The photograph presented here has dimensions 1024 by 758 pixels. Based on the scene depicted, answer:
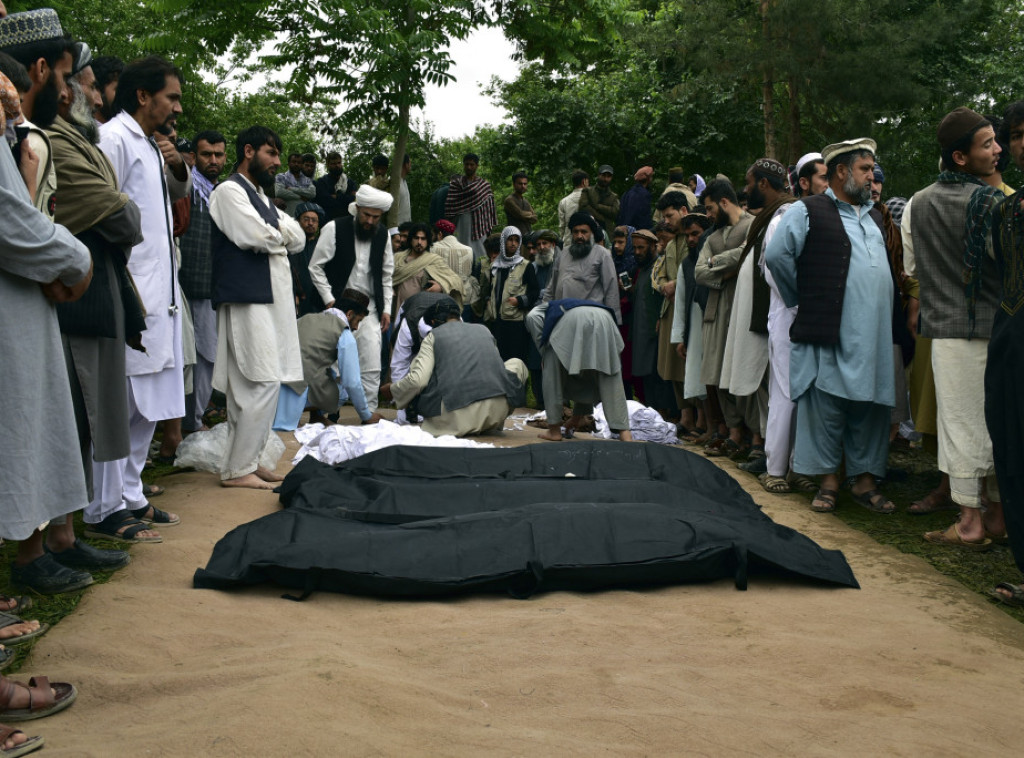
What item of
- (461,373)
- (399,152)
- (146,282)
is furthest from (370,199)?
(146,282)

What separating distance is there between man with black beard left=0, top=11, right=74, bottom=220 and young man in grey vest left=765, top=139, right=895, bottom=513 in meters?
3.95

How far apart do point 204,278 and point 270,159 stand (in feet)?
4.70

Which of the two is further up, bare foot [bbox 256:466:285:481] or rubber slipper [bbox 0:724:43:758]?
rubber slipper [bbox 0:724:43:758]

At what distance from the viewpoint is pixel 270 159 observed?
236 inches

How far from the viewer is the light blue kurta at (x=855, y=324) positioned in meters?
5.63

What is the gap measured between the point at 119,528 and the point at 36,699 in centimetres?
208

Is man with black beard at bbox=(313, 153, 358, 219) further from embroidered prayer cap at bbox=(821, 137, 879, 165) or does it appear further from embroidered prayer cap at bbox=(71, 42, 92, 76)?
embroidered prayer cap at bbox=(71, 42, 92, 76)

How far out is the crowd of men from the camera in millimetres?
3414

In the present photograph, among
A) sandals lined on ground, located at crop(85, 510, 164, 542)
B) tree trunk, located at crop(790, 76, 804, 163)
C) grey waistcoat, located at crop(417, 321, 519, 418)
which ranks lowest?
sandals lined on ground, located at crop(85, 510, 164, 542)

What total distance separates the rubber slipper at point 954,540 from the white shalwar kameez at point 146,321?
3868mm

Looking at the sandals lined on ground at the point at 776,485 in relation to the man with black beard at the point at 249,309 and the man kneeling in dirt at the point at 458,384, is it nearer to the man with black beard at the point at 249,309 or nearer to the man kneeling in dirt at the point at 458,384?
the man kneeling in dirt at the point at 458,384

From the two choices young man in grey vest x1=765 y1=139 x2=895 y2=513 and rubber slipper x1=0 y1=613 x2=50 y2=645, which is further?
young man in grey vest x1=765 y1=139 x2=895 y2=513

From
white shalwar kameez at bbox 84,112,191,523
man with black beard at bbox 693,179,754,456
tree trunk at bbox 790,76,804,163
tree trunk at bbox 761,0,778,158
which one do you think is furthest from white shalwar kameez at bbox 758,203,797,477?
tree trunk at bbox 790,76,804,163

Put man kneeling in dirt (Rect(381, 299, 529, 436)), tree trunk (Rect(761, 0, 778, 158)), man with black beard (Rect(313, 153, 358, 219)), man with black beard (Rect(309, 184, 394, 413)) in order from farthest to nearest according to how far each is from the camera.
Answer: tree trunk (Rect(761, 0, 778, 158)) < man with black beard (Rect(313, 153, 358, 219)) < man with black beard (Rect(309, 184, 394, 413)) < man kneeling in dirt (Rect(381, 299, 529, 436))
